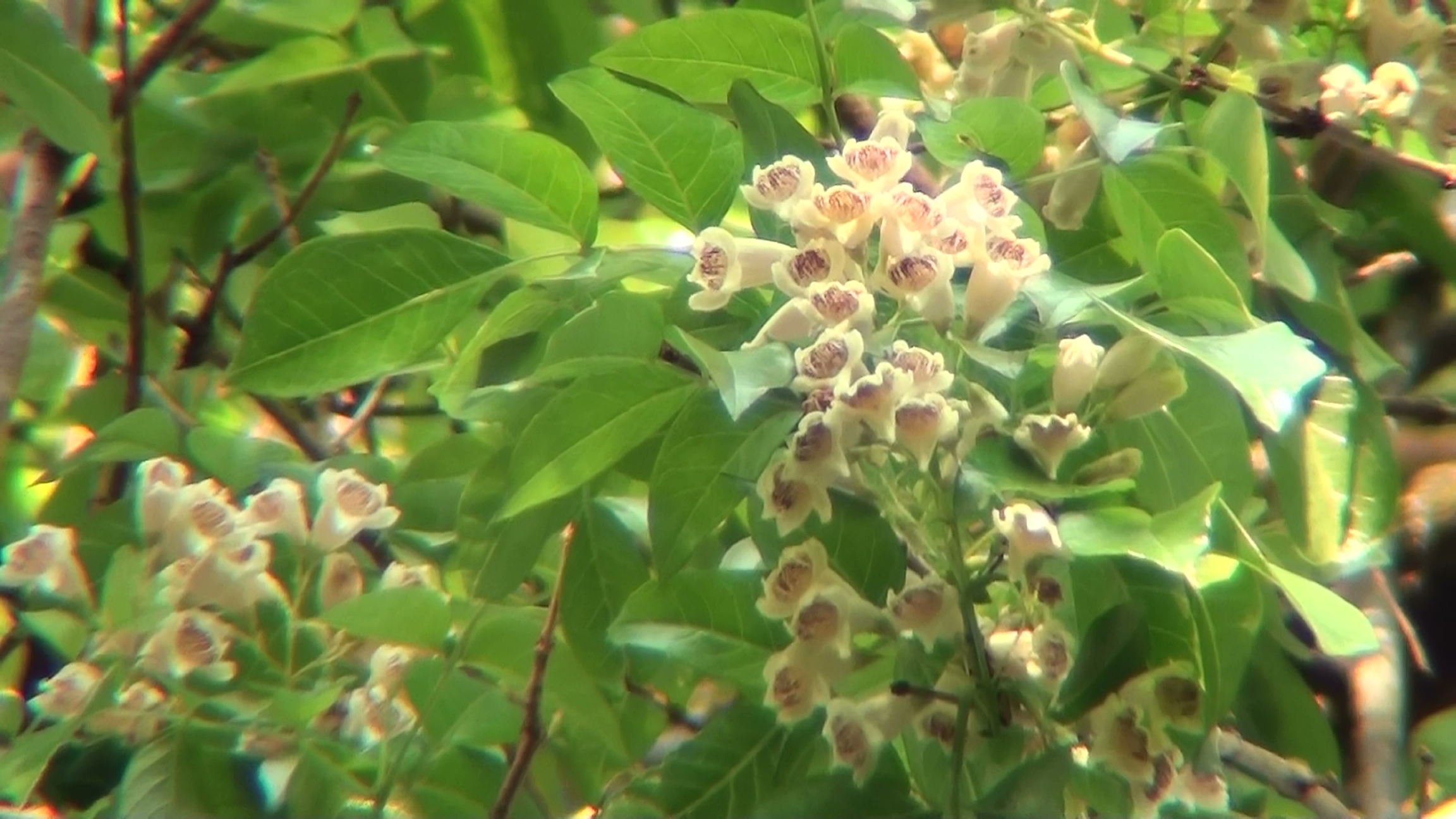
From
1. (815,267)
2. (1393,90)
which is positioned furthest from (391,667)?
(1393,90)

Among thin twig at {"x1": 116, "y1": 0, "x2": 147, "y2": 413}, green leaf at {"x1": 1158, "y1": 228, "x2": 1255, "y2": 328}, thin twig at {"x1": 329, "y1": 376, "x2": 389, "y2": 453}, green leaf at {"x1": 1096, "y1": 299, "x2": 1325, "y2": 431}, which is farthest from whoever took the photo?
thin twig at {"x1": 329, "y1": 376, "x2": 389, "y2": 453}

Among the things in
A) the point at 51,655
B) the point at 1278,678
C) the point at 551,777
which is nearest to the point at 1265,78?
the point at 1278,678

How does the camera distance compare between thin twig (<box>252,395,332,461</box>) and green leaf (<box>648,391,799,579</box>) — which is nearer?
green leaf (<box>648,391,799,579</box>)

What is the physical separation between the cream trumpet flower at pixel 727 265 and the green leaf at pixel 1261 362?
0.58ft

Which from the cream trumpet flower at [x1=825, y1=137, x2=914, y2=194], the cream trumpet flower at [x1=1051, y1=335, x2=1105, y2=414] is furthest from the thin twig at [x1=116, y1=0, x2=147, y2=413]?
the cream trumpet flower at [x1=1051, y1=335, x2=1105, y2=414]

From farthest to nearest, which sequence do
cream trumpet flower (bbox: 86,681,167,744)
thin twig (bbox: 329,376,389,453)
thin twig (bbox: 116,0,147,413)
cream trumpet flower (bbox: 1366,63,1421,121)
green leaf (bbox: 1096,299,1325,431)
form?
1. thin twig (bbox: 329,376,389,453)
2. thin twig (bbox: 116,0,147,413)
3. cream trumpet flower (bbox: 1366,63,1421,121)
4. cream trumpet flower (bbox: 86,681,167,744)
5. green leaf (bbox: 1096,299,1325,431)

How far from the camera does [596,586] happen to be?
0.82m

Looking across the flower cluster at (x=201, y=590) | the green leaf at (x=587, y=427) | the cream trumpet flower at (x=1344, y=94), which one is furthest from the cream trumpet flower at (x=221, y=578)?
the cream trumpet flower at (x=1344, y=94)

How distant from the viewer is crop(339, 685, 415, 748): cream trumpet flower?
781 millimetres

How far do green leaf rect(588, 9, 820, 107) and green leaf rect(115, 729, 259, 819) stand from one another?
44 centimetres

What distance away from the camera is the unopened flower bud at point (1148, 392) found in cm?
63

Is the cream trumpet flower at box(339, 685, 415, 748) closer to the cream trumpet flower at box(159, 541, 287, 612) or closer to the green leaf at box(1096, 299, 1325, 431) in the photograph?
the cream trumpet flower at box(159, 541, 287, 612)

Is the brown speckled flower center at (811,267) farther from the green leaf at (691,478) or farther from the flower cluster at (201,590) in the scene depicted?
the flower cluster at (201,590)

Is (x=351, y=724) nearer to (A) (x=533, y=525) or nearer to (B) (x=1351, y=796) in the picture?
(A) (x=533, y=525)
